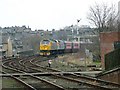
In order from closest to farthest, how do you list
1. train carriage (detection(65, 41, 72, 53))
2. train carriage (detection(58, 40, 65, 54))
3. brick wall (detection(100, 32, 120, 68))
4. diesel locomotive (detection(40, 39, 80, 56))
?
brick wall (detection(100, 32, 120, 68))
diesel locomotive (detection(40, 39, 80, 56))
train carriage (detection(58, 40, 65, 54))
train carriage (detection(65, 41, 72, 53))

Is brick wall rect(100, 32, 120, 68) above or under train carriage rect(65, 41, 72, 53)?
above

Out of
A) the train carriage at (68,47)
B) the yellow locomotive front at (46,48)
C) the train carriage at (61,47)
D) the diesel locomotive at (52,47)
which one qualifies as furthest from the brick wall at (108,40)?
the train carriage at (68,47)

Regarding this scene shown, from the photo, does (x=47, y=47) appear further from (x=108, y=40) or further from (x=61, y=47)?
(x=108, y=40)

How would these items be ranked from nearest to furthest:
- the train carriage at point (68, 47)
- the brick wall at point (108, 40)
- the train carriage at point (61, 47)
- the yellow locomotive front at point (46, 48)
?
the brick wall at point (108, 40), the yellow locomotive front at point (46, 48), the train carriage at point (61, 47), the train carriage at point (68, 47)

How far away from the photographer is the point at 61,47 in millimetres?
58469

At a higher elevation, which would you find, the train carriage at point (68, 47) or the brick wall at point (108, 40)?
the brick wall at point (108, 40)

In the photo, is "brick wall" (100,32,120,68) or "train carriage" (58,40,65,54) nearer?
"brick wall" (100,32,120,68)

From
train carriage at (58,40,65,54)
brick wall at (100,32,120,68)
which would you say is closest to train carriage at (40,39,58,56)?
train carriage at (58,40,65,54)

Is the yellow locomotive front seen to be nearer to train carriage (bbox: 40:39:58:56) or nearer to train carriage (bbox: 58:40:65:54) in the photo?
train carriage (bbox: 40:39:58:56)

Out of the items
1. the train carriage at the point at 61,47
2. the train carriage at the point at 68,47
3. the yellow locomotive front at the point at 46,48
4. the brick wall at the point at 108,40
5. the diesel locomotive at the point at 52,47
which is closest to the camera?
the brick wall at the point at 108,40

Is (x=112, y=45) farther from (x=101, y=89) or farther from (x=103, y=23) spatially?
(x=103, y=23)

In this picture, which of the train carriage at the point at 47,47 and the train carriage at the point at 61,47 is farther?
the train carriage at the point at 61,47

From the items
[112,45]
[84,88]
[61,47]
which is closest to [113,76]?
[84,88]

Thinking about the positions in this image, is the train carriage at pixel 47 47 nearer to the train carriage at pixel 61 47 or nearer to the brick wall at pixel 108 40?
the train carriage at pixel 61 47
